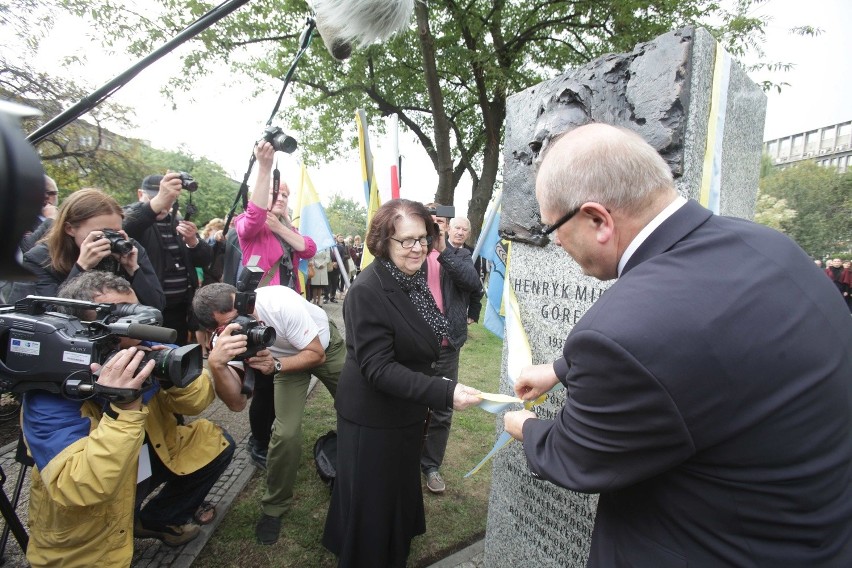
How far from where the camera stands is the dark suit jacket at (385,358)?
201 cm

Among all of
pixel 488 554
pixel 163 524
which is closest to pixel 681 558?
pixel 488 554

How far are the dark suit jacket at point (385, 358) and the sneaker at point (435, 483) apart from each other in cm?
148

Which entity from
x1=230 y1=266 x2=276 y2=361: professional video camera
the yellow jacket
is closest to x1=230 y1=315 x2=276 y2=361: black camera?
x1=230 y1=266 x2=276 y2=361: professional video camera

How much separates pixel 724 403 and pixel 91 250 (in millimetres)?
3123

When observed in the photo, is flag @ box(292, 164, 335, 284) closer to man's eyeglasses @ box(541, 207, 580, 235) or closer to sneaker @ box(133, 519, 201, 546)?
sneaker @ box(133, 519, 201, 546)

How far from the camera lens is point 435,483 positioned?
11.6ft

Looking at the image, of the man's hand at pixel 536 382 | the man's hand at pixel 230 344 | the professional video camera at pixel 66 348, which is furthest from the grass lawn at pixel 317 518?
the man's hand at pixel 536 382

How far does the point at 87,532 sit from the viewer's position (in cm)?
193

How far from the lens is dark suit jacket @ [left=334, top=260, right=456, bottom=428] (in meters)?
2.01

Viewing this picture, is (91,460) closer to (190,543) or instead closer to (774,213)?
(190,543)

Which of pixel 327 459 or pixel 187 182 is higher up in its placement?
pixel 187 182

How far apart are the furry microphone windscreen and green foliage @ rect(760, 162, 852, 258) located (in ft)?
151

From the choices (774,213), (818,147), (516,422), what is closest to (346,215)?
(774,213)

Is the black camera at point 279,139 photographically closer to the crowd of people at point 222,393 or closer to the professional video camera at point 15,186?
the crowd of people at point 222,393
